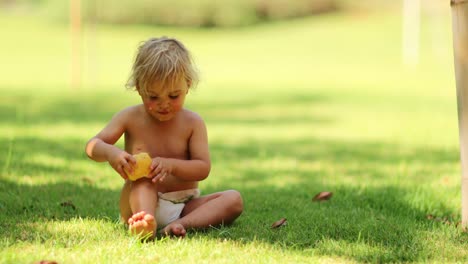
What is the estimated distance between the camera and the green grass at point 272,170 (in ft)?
11.4

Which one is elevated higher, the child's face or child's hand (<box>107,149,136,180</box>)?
the child's face

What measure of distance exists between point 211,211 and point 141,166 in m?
0.50

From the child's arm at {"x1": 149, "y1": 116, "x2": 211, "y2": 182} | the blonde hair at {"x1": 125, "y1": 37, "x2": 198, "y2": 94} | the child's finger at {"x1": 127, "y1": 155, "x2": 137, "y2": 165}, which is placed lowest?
the child's arm at {"x1": 149, "y1": 116, "x2": 211, "y2": 182}

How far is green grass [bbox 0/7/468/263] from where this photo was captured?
3.46 m

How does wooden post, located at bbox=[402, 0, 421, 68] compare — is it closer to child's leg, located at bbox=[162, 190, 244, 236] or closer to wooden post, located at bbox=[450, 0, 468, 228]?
wooden post, located at bbox=[450, 0, 468, 228]

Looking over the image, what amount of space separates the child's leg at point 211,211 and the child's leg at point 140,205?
0.53 ft

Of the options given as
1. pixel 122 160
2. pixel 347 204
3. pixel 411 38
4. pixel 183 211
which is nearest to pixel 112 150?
pixel 122 160

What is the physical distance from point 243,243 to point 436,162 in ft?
13.1

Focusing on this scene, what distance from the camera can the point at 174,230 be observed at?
3.66 metres

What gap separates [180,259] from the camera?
3217mm

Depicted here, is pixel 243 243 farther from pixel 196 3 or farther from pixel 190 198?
pixel 196 3

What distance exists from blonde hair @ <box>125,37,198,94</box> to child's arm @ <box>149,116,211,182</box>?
260 millimetres

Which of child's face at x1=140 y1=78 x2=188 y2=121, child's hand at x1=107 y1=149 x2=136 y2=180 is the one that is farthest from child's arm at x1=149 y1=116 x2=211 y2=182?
child's face at x1=140 y1=78 x2=188 y2=121

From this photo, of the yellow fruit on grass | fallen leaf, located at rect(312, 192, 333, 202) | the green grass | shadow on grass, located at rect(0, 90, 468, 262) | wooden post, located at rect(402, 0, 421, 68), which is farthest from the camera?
wooden post, located at rect(402, 0, 421, 68)
